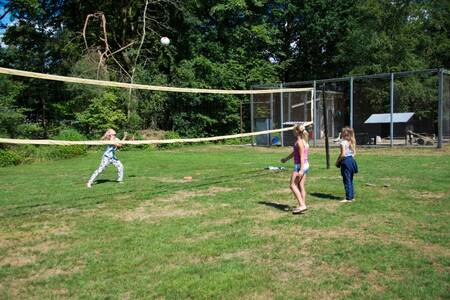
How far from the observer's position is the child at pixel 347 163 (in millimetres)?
8875

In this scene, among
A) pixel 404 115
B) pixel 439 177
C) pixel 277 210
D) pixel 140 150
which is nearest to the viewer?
pixel 277 210

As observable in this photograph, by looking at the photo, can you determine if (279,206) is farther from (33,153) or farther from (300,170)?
(33,153)

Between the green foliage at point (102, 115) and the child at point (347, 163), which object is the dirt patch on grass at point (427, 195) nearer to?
the child at point (347, 163)

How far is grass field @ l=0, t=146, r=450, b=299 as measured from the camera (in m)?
4.68

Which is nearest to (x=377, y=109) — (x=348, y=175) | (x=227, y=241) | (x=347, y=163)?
(x=347, y=163)

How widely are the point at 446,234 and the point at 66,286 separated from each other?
4.85 meters

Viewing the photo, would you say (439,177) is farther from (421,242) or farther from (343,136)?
(421,242)

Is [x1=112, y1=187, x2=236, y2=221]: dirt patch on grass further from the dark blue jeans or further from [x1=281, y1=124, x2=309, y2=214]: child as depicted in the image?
the dark blue jeans

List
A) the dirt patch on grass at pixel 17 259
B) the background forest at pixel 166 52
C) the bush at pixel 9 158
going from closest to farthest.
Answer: the dirt patch on grass at pixel 17 259
the bush at pixel 9 158
the background forest at pixel 166 52

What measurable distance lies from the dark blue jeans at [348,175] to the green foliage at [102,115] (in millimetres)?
21119

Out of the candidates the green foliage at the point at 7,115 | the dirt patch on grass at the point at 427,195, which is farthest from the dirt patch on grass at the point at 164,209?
the green foliage at the point at 7,115

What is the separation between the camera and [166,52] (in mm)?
33719

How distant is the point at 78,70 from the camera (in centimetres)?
2858

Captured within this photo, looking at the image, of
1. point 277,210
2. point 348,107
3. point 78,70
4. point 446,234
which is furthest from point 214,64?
point 446,234
